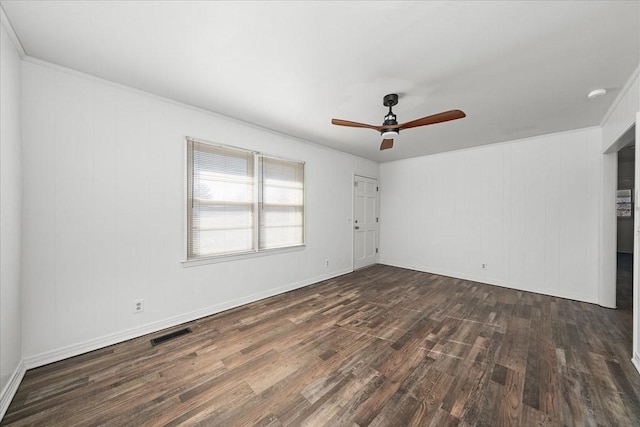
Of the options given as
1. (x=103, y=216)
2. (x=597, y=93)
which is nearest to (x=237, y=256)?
(x=103, y=216)

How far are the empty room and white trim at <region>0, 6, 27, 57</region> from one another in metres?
0.03

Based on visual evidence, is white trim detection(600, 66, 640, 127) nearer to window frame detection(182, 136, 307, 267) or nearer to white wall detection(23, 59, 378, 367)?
window frame detection(182, 136, 307, 267)

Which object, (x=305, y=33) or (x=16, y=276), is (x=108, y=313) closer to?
(x=16, y=276)

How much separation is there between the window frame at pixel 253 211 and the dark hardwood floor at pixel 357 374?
749 millimetres

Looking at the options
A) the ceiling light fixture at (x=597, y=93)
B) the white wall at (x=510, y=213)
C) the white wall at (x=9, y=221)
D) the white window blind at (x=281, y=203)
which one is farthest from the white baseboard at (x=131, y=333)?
the ceiling light fixture at (x=597, y=93)

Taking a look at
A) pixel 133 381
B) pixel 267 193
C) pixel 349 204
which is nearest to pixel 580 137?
pixel 349 204

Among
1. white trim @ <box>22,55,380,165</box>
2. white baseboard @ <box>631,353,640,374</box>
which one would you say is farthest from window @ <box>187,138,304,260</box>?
white baseboard @ <box>631,353,640,374</box>

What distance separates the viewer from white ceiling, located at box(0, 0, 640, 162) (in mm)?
1487

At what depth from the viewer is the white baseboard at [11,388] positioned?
4.98ft

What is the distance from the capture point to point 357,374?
1885 millimetres

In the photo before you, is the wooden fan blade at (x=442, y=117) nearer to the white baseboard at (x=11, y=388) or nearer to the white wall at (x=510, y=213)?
the white wall at (x=510, y=213)

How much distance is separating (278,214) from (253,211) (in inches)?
18.8

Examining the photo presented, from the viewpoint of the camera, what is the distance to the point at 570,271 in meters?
3.57

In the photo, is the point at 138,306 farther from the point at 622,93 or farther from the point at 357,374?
the point at 622,93
